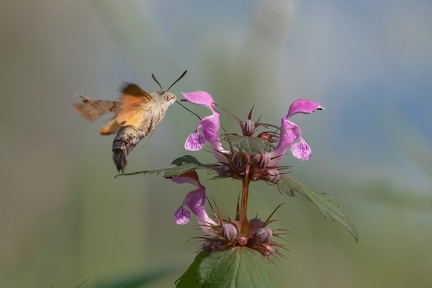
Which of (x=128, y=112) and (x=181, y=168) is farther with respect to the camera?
(x=128, y=112)

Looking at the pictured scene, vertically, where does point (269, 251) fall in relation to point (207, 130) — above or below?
below

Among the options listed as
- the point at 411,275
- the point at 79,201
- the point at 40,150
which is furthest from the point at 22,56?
the point at 411,275

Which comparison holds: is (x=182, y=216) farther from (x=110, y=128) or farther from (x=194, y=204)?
(x=110, y=128)

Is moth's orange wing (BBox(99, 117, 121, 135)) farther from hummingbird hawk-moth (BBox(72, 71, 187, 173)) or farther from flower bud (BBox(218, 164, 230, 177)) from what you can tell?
flower bud (BBox(218, 164, 230, 177))

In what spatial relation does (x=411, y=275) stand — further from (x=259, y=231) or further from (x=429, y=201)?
(x=259, y=231)

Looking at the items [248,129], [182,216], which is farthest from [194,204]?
[248,129]

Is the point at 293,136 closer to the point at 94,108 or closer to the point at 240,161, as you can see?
the point at 240,161

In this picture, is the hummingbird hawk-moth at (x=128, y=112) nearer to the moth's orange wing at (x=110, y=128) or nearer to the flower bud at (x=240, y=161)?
the moth's orange wing at (x=110, y=128)
